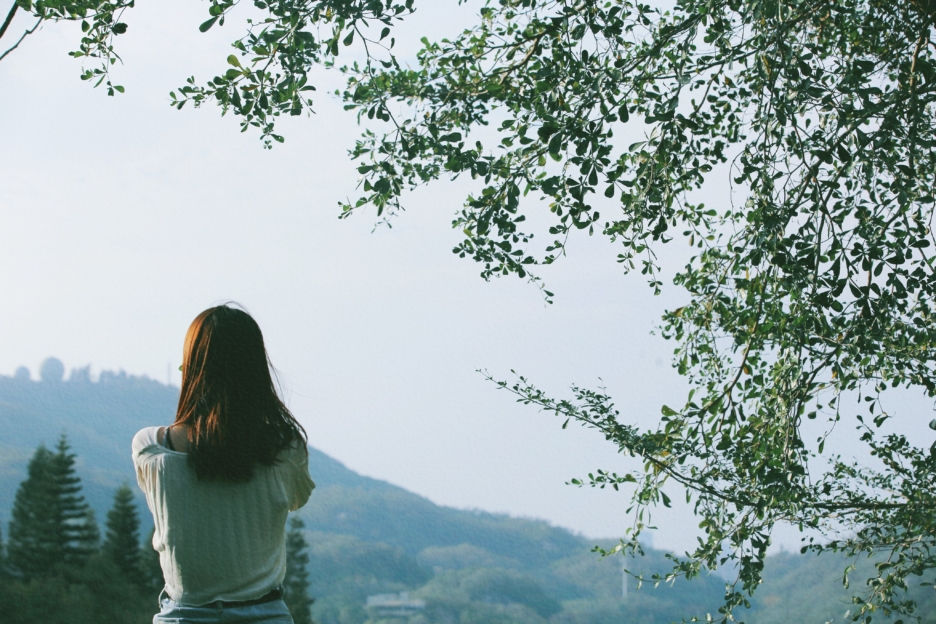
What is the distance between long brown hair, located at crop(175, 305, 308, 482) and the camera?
55.6 inches

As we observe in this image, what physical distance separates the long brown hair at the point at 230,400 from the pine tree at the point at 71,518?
70.3ft

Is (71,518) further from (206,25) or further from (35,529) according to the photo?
(206,25)

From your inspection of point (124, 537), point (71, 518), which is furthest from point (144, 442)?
point (124, 537)

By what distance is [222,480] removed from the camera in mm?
1417

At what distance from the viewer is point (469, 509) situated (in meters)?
27.4

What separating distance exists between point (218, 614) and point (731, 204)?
8.55ft

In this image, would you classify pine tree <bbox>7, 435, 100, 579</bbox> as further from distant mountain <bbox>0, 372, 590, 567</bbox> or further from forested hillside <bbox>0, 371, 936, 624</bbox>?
distant mountain <bbox>0, 372, 590, 567</bbox>

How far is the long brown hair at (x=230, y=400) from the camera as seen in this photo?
1.41m

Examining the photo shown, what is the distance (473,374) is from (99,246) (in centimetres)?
2894

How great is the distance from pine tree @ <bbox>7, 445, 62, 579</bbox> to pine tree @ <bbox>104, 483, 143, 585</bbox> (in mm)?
1443

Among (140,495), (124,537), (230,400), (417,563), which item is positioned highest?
(140,495)

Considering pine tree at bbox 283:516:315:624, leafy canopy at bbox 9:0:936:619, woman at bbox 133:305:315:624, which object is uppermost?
leafy canopy at bbox 9:0:936:619

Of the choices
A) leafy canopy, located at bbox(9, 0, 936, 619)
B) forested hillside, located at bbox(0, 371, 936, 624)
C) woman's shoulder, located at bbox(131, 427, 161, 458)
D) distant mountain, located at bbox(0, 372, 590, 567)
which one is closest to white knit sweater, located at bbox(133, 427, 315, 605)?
woman's shoulder, located at bbox(131, 427, 161, 458)

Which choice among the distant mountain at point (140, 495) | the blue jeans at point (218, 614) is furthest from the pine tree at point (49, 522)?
the blue jeans at point (218, 614)
